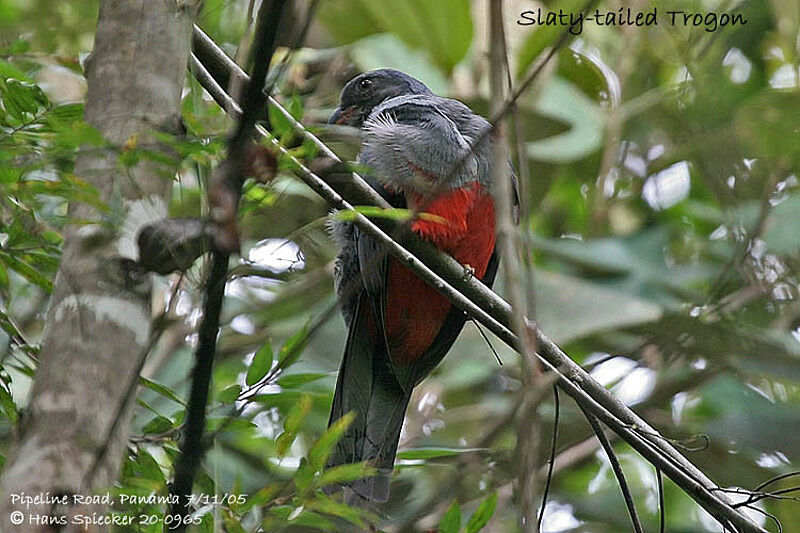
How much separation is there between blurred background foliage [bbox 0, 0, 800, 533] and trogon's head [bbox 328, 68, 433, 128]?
0.89ft

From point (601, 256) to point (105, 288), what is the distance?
10.7ft

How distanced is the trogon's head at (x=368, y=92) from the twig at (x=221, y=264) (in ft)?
9.07

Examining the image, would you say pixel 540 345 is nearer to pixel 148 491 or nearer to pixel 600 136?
pixel 148 491

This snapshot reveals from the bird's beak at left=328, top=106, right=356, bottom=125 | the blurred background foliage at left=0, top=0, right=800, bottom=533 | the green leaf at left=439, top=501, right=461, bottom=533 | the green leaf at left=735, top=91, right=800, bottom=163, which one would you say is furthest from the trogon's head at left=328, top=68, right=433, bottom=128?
the green leaf at left=439, top=501, right=461, bottom=533

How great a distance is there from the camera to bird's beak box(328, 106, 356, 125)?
4036 mm

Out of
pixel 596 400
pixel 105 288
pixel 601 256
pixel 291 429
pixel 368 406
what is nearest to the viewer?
pixel 105 288

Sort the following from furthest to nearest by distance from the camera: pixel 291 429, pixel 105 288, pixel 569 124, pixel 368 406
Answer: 1. pixel 569 124
2. pixel 368 406
3. pixel 291 429
4. pixel 105 288

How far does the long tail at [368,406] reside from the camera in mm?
3092

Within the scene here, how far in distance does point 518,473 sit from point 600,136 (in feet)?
11.9

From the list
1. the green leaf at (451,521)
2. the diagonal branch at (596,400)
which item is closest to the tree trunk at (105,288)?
the diagonal branch at (596,400)

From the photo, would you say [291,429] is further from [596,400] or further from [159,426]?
[596,400]

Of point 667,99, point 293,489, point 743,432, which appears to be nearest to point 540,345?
point 293,489

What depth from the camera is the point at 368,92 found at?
4.11 metres

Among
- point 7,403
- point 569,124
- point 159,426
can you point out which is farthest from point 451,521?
point 569,124
